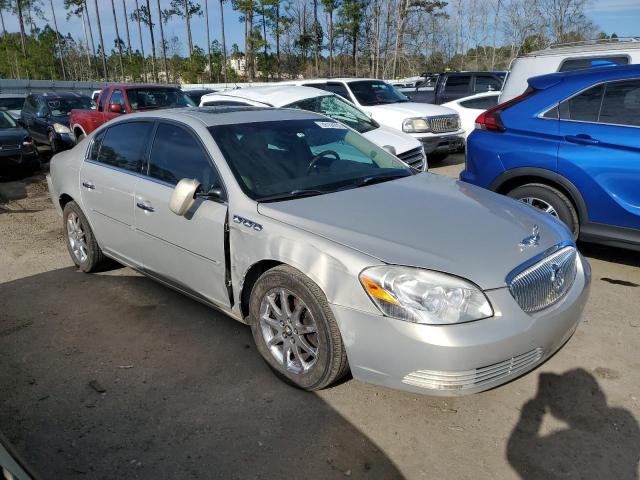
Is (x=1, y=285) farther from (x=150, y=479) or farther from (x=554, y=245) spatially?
(x=554, y=245)

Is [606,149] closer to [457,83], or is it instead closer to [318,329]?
[318,329]

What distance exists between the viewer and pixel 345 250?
269 cm

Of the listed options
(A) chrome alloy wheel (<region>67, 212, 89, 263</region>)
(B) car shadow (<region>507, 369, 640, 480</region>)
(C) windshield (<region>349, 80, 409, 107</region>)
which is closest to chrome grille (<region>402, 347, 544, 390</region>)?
(B) car shadow (<region>507, 369, 640, 480</region>)

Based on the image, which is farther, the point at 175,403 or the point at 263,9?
the point at 263,9

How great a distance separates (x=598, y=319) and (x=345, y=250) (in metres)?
2.33

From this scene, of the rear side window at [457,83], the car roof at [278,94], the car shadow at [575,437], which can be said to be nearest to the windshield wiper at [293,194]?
the car shadow at [575,437]

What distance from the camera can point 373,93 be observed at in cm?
1093

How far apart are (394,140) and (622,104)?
3.38 metres

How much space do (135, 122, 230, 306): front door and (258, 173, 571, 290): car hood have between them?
480 mm

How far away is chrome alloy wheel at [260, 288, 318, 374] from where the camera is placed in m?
2.95

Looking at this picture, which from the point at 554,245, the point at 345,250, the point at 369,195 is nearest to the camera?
the point at 345,250

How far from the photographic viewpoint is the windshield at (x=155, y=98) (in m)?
11.0

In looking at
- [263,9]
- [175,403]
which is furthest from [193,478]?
[263,9]

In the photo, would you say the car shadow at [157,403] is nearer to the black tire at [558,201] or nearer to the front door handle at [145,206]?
the front door handle at [145,206]
